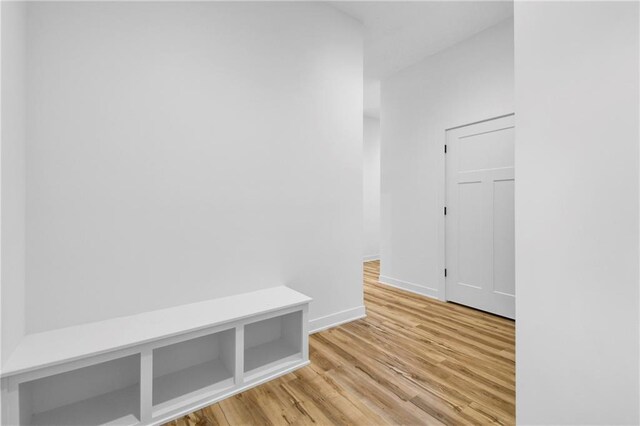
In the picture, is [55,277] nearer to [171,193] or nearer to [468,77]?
[171,193]

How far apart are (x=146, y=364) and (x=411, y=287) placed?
2.96 m

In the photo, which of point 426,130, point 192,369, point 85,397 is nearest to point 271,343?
point 192,369

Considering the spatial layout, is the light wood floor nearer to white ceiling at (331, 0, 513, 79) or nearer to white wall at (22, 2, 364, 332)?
white wall at (22, 2, 364, 332)

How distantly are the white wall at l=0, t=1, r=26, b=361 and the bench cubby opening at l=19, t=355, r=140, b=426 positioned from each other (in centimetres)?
31

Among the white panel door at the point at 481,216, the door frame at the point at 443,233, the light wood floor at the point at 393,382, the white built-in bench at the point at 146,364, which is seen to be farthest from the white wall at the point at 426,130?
the white built-in bench at the point at 146,364

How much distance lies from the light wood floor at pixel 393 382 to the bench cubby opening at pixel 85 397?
314 mm

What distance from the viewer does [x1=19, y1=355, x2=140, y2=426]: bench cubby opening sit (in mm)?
1400

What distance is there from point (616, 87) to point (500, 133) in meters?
2.17

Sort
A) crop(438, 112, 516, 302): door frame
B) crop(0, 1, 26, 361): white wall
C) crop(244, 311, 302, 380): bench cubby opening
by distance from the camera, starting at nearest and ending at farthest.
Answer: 1. crop(0, 1, 26, 361): white wall
2. crop(244, 311, 302, 380): bench cubby opening
3. crop(438, 112, 516, 302): door frame

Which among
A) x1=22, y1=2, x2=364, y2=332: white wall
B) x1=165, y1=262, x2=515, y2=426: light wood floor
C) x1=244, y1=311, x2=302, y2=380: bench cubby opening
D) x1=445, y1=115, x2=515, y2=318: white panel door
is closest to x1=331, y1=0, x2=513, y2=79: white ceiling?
x1=22, y1=2, x2=364, y2=332: white wall

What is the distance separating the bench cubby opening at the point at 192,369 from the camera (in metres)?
1.59

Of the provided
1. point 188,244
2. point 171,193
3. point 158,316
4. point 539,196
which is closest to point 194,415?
point 158,316

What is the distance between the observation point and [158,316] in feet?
5.48

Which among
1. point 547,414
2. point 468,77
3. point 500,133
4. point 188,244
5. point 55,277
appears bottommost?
point 547,414
